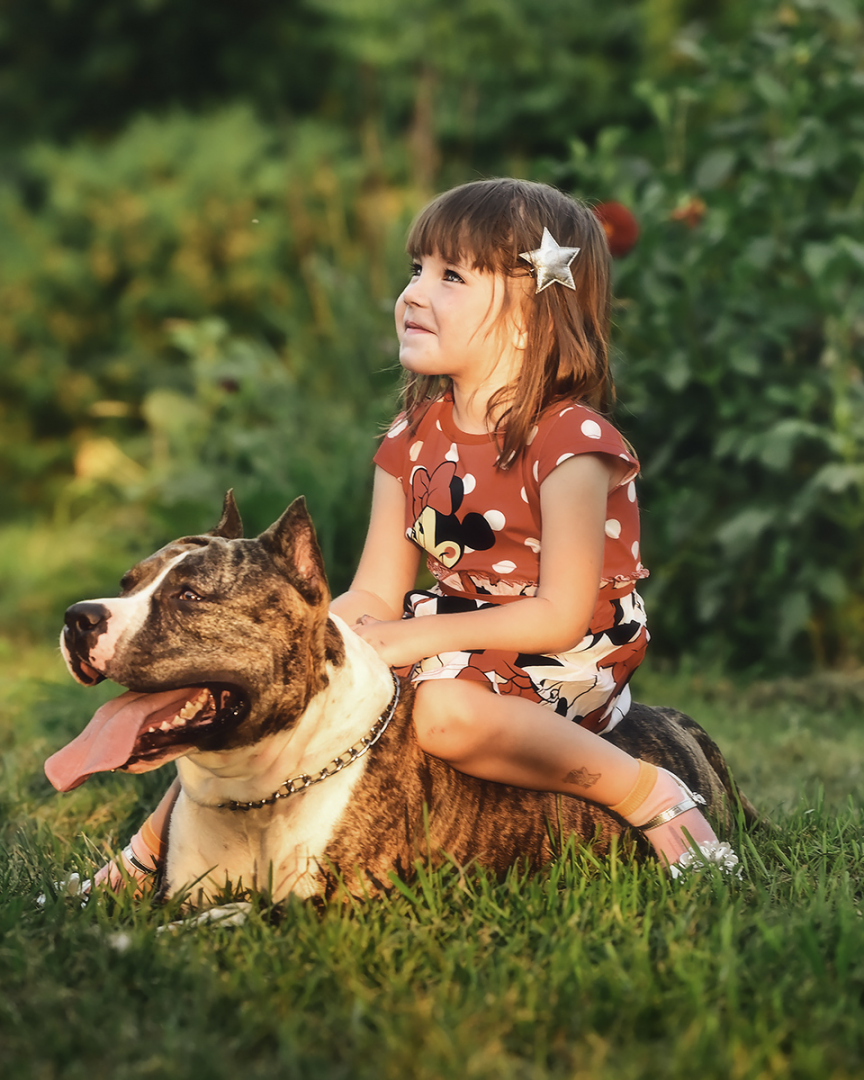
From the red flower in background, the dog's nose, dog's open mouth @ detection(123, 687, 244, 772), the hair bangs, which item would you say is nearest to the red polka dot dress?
the hair bangs

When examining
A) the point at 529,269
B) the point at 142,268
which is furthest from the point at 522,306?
the point at 142,268

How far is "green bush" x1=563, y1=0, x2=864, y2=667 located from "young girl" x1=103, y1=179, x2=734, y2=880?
191cm

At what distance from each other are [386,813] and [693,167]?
4214 millimetres

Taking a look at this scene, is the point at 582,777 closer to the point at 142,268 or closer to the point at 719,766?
the point at 719,766

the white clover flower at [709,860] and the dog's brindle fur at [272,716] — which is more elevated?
the dog's brindle fur at [272,716]

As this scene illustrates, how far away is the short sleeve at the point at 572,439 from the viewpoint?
2.48 m

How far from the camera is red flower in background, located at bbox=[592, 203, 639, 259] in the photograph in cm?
416

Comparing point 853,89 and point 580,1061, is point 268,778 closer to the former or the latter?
point 580,1061

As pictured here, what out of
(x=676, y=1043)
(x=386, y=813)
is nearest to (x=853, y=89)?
(x=386, y=813)

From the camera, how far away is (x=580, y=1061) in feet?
5.37

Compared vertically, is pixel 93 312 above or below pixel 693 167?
below

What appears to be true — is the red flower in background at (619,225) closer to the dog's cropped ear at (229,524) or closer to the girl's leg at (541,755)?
the dog's cropped ear at (229,524)

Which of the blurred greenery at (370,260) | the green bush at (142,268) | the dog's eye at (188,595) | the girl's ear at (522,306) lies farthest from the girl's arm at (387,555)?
the green bush at (142,268)

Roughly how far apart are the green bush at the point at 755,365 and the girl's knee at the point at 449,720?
2.37 metres
